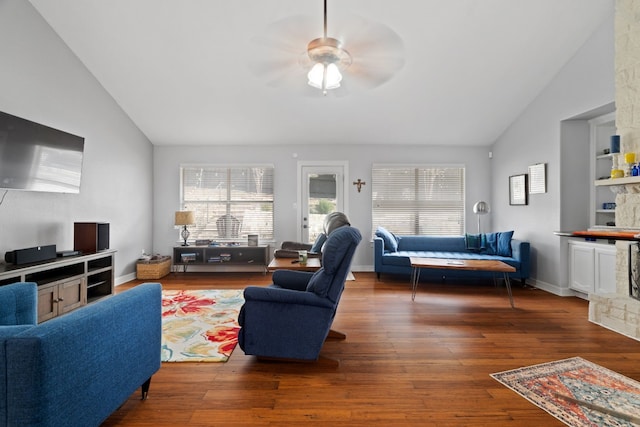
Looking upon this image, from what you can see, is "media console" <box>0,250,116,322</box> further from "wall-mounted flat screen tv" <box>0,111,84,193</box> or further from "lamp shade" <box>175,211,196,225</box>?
"lamp shade" <box>175,211,196,225</box>

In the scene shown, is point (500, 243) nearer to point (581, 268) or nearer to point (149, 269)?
point (581, 268)

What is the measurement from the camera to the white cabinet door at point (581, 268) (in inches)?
162

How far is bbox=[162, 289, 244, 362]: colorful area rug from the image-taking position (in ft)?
8.82

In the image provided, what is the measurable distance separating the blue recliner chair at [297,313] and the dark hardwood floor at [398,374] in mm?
158

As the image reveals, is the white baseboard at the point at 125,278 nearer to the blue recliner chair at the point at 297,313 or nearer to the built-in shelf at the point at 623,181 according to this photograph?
the blue recliner chair at the point at 297,313

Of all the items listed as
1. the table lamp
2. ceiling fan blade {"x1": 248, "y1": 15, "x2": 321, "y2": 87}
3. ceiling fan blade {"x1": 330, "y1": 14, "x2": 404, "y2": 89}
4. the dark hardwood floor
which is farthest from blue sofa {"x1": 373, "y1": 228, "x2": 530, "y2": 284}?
the table lamp

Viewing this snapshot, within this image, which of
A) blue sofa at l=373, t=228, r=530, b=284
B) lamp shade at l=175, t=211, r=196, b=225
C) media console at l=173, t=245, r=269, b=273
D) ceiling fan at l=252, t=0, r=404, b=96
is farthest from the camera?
media console at l=173, t=245, r=269, b=273

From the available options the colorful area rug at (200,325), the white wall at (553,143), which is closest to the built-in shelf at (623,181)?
the white wall at (553,143)

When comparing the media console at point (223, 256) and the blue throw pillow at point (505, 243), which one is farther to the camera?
the media console at point (223, 256)

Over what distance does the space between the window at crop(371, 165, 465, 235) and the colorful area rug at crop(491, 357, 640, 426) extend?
3.96 meters

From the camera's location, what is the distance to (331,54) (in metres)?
2.85

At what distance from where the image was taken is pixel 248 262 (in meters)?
6.02

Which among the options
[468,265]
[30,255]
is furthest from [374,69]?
[30,255]

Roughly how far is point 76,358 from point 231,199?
5.21 m
